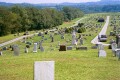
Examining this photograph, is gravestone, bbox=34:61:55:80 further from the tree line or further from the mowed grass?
the tree line

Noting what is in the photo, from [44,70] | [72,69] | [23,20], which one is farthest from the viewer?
[23,20]

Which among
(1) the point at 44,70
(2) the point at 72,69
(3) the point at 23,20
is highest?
(3) the point at 23,20

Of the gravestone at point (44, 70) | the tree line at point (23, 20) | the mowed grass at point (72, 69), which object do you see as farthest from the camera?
the tree line at point (23, 20)

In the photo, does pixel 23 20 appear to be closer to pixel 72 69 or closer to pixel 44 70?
pixel 72 69

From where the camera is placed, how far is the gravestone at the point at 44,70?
461 inches

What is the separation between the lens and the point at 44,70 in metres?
11.8

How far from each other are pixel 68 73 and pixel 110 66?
3.26 m

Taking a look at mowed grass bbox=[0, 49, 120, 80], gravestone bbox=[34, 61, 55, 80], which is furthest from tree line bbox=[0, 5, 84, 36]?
gravestone bbox=[34, 61, 55, 80]

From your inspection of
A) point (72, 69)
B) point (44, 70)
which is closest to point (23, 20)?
point (72, 69)

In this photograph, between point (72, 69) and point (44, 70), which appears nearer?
point (44, 70)

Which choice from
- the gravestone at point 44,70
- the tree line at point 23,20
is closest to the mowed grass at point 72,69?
the gravestone at point 44,70

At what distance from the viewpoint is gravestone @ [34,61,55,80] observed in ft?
38.4

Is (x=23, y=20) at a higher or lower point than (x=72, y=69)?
higher

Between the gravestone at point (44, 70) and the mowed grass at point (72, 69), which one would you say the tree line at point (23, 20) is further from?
the gravestone at point (44, 70)
